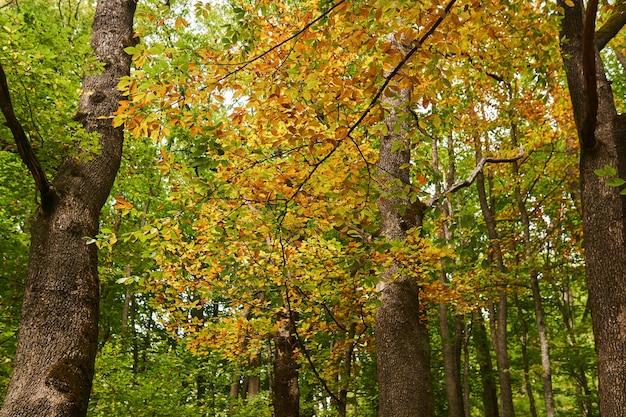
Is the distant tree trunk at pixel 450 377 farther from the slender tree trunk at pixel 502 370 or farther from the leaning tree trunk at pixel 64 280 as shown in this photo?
the leaning tree trunk at pixel 64 280

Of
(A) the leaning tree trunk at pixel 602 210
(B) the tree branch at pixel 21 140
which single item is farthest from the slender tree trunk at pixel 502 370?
(B) the tree branch at pixel 21 140

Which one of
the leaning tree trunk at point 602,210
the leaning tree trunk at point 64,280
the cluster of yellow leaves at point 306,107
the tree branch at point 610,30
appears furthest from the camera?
the tree branch at point 610,30

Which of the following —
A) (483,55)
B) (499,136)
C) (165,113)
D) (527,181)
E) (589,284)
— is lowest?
(589,284)

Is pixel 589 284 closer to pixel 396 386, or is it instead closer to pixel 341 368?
pixel 396 386

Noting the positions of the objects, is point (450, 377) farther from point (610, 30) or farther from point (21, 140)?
point (21, 140)

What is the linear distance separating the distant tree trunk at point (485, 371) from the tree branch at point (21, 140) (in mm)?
15023

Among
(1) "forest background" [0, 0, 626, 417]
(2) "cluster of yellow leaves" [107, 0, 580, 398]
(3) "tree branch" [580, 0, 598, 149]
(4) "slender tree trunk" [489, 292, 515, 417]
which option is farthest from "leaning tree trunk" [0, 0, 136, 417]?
(4) "slender tree trunk" [489, 292, 515, 417]

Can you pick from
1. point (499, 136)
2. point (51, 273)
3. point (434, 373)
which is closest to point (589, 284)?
point (51, 273)

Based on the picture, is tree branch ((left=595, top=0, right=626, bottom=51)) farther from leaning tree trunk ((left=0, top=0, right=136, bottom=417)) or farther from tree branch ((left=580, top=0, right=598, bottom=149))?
leaning tree trunk ((left=0, top=0, right=136, bottom=417))

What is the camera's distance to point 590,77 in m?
4.19

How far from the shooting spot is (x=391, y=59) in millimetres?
2900

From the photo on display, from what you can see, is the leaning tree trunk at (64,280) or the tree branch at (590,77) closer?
the tree branch at (590,77)

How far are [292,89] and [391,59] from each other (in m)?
0.72

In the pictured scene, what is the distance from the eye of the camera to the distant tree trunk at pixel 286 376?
31.3 feet
